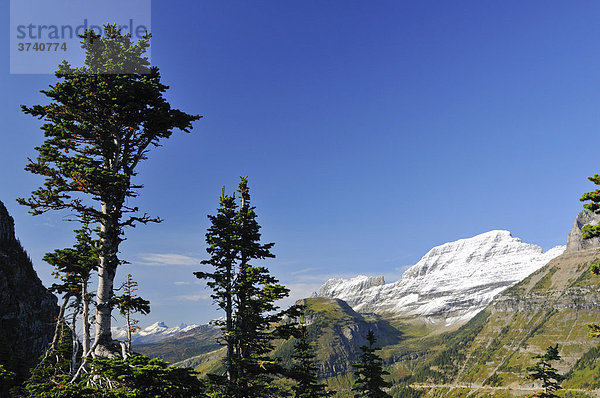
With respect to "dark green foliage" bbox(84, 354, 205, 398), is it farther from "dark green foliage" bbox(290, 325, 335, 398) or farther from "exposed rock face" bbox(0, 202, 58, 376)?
"exposed rock face" bbox(0, 202, 58, 376)

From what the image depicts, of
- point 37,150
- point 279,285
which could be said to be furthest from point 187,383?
point 279,285

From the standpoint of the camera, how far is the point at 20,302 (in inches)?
3204

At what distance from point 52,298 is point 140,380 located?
11700cm

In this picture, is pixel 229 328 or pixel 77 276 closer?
pixel 77 276

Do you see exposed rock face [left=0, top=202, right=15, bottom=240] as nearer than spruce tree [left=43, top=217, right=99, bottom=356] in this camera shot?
No

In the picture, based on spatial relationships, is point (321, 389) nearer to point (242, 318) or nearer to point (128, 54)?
point (242, 318)

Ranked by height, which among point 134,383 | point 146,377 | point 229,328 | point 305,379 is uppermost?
point 146,377

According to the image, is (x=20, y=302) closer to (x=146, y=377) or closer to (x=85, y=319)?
(x=85, y=319)

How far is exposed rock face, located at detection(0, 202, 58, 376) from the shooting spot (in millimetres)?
73625

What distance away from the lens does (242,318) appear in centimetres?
2453

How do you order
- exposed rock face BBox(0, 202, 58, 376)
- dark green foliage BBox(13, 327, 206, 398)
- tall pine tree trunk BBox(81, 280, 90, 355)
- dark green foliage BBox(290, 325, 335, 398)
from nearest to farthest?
dark green foliage BBox(13, 327, 206, 398) < tall pine tree trunk BBox(81, 280, 90, 355) < dark green foliage BBox(290, 325, 335, 398) < exposed rock face BBox(0, 202, 58, 376)

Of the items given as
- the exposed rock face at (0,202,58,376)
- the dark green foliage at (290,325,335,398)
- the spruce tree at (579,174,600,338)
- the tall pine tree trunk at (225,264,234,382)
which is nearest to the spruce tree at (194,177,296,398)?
the tall pine tree trunk at (225,264,234,382)

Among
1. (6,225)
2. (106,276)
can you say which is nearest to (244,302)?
(106,276)

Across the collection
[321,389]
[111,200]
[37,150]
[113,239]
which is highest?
[37,150]
